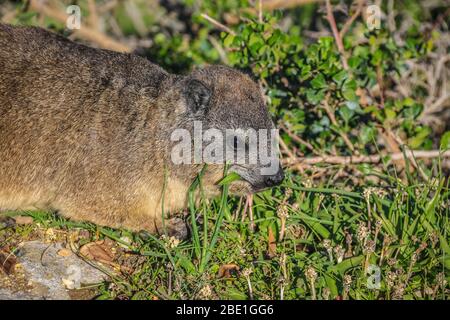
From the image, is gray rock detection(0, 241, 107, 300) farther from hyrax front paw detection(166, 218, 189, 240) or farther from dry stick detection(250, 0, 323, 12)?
dry stick detection(250, 0, 323, 12)

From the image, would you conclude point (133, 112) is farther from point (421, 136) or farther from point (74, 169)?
point (421, 136)

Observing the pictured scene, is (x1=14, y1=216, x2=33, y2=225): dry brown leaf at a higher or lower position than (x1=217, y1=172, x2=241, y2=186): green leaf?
lower

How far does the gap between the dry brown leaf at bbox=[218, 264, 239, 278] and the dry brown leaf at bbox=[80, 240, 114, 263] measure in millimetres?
794

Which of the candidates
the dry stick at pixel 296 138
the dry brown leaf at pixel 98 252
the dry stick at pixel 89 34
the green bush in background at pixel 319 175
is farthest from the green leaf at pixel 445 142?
the dry stick at pixel 89 34

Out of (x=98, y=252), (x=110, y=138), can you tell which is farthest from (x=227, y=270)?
(x=110, y=138)

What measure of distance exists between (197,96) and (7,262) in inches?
68.3

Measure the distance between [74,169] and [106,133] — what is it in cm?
37

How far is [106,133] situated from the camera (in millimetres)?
4137

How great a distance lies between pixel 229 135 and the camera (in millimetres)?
3889

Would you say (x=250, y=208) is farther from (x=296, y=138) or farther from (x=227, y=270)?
(x=296, y=138)

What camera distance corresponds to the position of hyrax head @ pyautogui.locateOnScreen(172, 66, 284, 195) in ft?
12.8

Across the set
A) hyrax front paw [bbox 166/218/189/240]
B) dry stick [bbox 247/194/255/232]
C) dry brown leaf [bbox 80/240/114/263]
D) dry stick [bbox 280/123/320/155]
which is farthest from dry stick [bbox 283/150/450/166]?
dry brown leaf [bbox 80/240/114/263]

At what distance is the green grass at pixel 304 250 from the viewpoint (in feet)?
11.5
